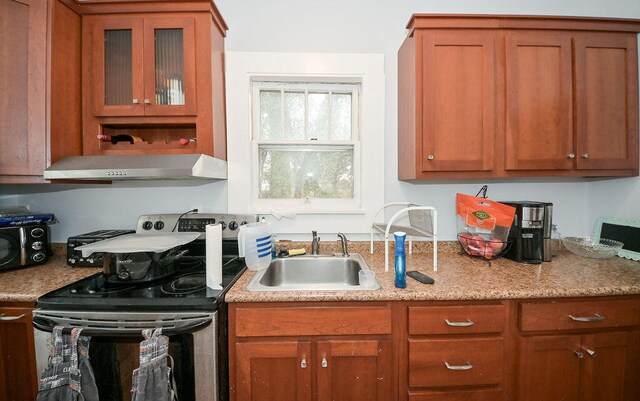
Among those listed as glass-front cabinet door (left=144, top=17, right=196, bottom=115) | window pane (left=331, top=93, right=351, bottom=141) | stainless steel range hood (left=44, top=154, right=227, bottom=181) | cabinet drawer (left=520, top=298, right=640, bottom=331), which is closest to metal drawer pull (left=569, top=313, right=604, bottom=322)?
cabinet drawer (left=520, top=298, right=640, bottom=331)

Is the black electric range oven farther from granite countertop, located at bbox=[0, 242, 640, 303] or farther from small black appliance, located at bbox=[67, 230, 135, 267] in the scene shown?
small black appliance, located at bbox=[67, 230, 135, 267]

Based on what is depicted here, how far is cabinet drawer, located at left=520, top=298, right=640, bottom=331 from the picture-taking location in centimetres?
119

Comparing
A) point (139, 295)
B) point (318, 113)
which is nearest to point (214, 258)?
point (139, 295)

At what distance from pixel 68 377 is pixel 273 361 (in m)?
0.78

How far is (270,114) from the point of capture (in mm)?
1919

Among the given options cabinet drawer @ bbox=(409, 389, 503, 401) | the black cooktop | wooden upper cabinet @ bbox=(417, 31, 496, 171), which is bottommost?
cabinet drawer @ bbox=(409, 389, 503, 401)

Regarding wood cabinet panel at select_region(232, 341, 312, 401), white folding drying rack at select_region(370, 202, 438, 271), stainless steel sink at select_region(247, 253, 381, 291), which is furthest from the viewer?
stainless steel sink at select_region(247, 253, 381, 291)

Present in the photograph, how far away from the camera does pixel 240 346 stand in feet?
3.76

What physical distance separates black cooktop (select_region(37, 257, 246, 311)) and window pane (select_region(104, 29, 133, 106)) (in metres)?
1.02

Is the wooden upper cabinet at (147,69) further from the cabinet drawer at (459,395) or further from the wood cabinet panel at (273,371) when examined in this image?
the cabinet drawer at (459,395)

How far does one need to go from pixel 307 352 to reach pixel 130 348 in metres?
0.74

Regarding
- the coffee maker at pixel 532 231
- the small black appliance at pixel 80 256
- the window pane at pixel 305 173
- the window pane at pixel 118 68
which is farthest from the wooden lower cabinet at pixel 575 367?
the window pane at pixel 118 68

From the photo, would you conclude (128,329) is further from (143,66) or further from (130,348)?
(143,66)

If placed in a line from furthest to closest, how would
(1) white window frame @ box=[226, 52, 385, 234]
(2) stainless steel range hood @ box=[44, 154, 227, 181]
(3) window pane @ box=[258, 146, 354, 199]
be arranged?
(3) window pane @ box=[258, 146, 354, 199], (1) white window frame @ box=[226, 52, 385, 234], (2) stainless steel range hood @ box=[44, 154, 227, 181]
